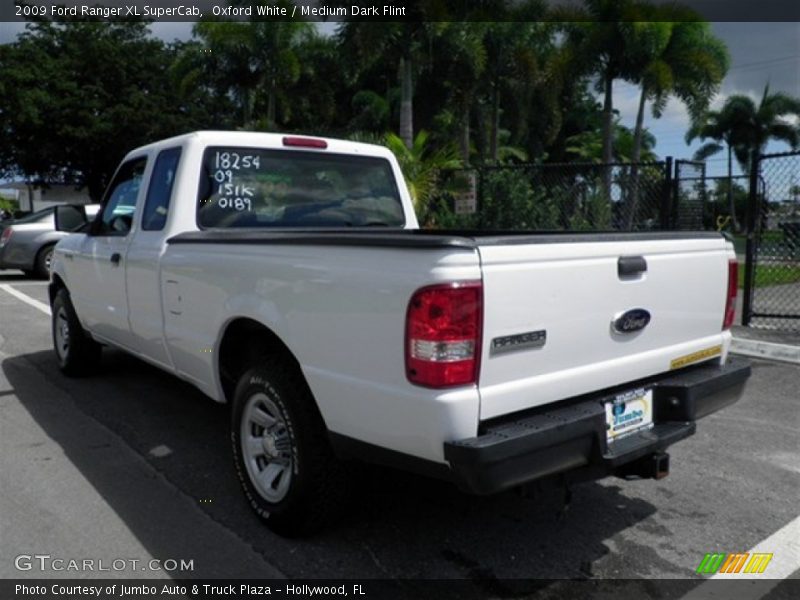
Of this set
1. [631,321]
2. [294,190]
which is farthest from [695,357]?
[294,190]

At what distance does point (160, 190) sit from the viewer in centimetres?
432

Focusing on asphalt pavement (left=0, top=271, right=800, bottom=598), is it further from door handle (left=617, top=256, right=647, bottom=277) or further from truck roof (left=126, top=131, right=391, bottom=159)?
truck roof (left=126, top=131, right=391, bottom=159)

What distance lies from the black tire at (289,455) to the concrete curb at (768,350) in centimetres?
535

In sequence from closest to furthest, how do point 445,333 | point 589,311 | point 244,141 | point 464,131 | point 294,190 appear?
point 445,333
point 589,311
point 244,141
point 294,190
point 464,131

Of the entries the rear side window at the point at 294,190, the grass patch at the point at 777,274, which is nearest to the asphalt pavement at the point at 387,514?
the rear side window at the point at 294,190

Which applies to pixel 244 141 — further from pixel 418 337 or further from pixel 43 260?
pixel 43 260

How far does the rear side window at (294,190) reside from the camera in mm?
4152

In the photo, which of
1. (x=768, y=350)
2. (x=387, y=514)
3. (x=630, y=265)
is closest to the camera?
(x=630, y=265)

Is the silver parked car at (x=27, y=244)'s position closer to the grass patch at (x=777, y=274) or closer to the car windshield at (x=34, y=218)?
the car windshield at (x=34, y=218)

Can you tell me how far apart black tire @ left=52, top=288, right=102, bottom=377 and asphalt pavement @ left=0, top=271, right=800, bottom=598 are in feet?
3.19

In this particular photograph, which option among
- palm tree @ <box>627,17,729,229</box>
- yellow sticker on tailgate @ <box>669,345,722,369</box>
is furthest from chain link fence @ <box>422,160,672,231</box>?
palm tree @ <box>627,17,729,229</box>

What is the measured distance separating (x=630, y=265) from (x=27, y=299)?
1068 cm

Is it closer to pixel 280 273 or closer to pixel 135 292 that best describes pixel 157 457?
pixel 135 292

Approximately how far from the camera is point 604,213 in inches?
475
